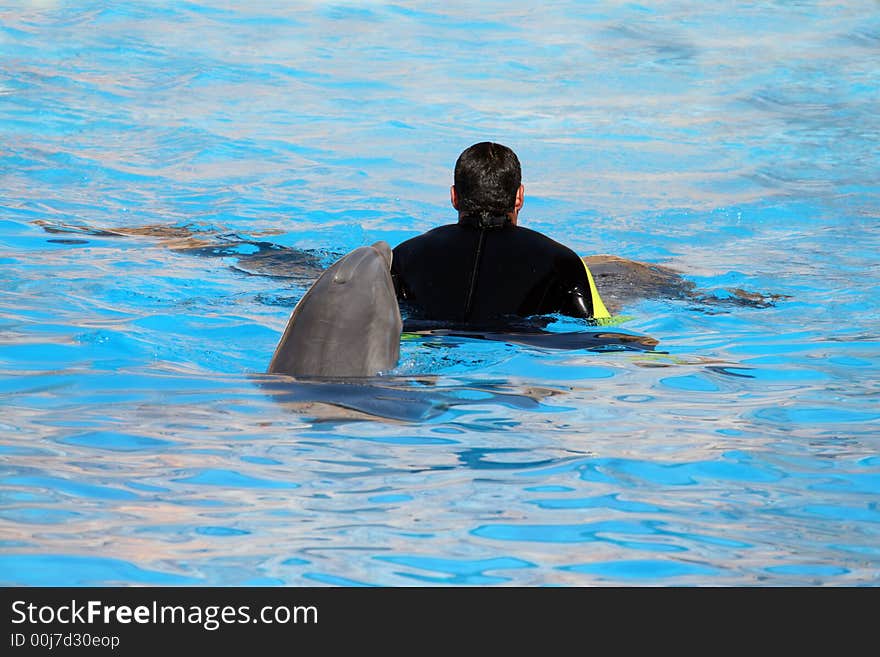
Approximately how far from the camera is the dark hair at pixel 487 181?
5.46 m

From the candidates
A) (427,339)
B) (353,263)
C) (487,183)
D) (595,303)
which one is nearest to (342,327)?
(353,263)

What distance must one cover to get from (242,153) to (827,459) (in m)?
9.38

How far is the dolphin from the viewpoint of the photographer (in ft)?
14.0

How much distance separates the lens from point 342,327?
14.1 feet

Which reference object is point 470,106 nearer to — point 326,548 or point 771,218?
point 771,218

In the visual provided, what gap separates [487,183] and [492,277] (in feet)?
1.42

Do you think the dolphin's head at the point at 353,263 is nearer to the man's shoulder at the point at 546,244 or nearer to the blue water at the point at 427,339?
the blue water at the point at 427,339

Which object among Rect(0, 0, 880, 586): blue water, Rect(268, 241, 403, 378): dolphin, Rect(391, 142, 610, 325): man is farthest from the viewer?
Rect(391, 142, 610, 325): man

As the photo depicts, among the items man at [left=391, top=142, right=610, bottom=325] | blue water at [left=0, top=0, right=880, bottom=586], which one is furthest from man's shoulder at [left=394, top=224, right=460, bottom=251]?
blue water at [left=0, top=0, right=880, bottom=586]

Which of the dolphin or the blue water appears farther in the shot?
the dolphin

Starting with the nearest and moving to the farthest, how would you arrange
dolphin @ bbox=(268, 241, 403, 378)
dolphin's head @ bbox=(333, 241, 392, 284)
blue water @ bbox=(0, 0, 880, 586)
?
blue water @ bbox=(0, 0, 880, 586)
dolphin @ bbox=(268, 241, 403, 378)
dolphin's head @ bbox=(333, 241, 392, 284)

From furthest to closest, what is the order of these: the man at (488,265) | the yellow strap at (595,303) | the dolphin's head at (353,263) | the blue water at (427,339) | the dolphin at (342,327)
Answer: the yellow strap at (595,303)
the man at (488,265)
the dolphin's head at (353,263)
the dolphin at (342,327)
the blue water at (427,339)

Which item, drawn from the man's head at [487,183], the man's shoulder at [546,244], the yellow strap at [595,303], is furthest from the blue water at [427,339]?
the man's head at [487,183]

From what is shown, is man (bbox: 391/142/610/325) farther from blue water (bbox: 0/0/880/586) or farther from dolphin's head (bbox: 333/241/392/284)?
dolphin's head (bbox: 333/241/392/284)
